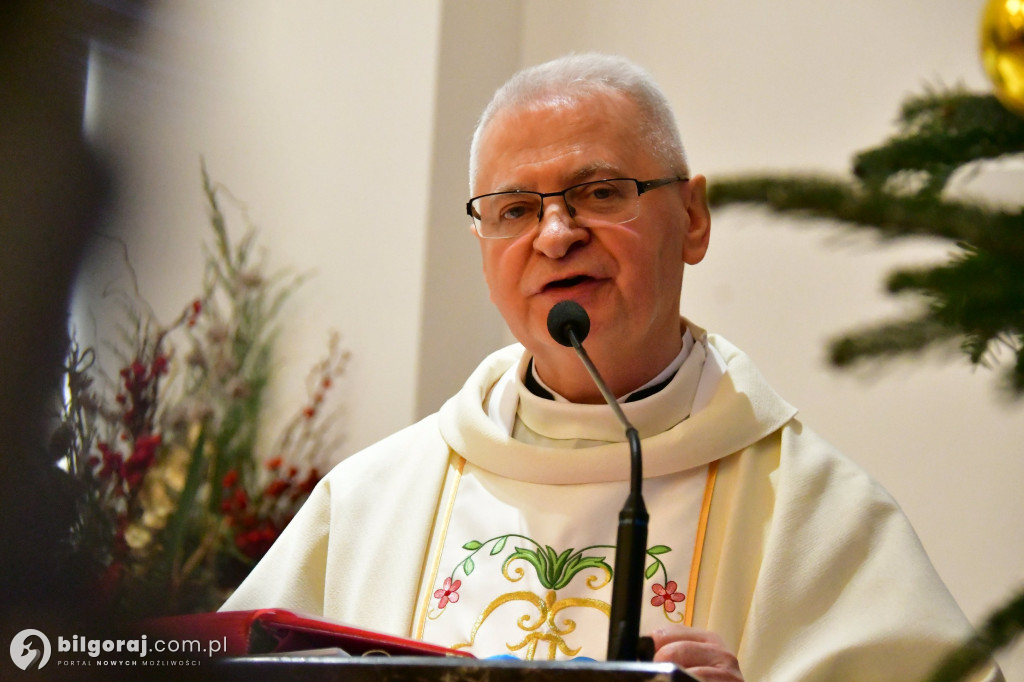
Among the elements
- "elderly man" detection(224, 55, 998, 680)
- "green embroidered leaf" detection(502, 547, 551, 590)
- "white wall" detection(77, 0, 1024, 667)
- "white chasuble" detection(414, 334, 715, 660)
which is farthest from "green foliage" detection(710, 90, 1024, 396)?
"white wall" detection(77, 0, 1024, 667)

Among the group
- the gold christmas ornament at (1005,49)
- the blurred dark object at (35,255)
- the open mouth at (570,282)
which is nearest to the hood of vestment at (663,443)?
the open mouth at (570,282)

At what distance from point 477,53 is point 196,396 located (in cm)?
220

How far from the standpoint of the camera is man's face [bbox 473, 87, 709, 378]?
8.39 ft

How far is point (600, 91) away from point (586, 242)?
0.43 m

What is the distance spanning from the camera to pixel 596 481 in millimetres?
2477

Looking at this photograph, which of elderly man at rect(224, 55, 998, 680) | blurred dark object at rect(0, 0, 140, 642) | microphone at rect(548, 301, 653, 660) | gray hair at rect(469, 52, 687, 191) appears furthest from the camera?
gray hair at rect(469, 52, 687, 191)

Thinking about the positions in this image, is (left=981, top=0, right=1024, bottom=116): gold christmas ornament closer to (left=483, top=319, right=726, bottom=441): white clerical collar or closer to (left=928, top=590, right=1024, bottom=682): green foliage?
(left=928, top=590, right=1024, bottom=682): green foliage

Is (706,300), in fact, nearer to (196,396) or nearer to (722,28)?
(722,28)

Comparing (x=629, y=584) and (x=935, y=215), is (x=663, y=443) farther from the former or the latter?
(x=935, y=215)

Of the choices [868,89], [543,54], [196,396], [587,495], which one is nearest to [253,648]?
[587,495]

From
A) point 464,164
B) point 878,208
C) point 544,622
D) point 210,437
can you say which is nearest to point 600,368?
point 544,622

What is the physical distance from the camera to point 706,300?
4.21m

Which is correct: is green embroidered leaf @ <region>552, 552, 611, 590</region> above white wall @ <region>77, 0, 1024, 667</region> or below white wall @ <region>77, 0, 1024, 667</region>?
below

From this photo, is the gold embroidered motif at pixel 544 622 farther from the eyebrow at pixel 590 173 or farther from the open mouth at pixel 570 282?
the eyebrow at pixel 590 173
